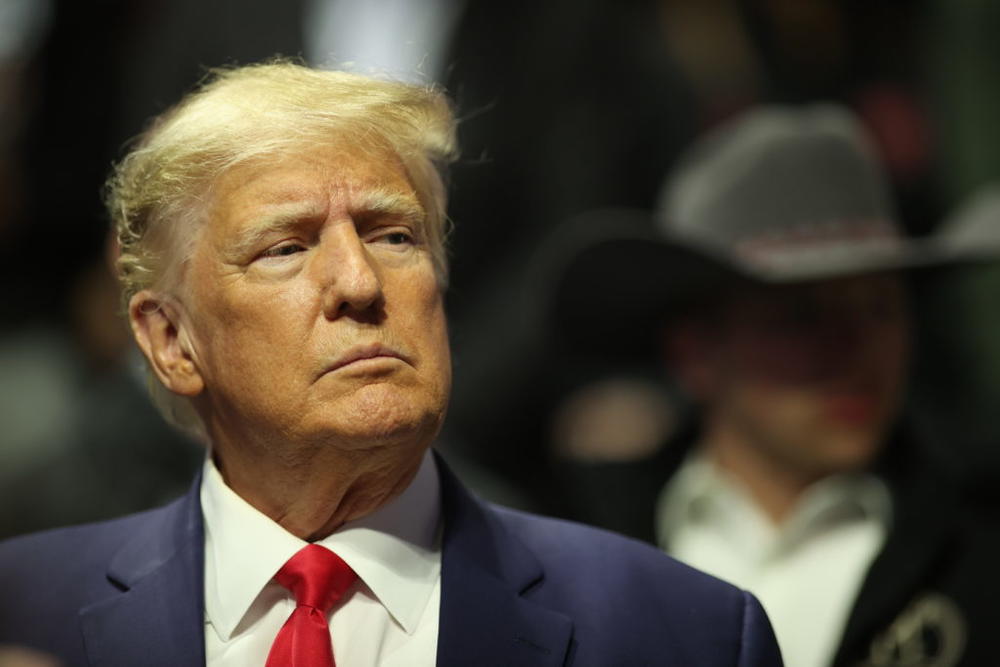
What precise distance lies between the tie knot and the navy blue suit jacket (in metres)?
0.10

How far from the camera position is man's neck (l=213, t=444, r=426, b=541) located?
1.61 meters

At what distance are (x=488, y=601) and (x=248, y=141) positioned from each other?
552 millimetres

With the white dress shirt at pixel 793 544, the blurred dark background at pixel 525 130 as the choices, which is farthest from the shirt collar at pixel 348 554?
the blurred dark background at pixel 525 130

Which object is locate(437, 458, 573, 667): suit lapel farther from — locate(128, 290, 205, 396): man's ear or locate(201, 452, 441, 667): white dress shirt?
locate(128, 290, 205, 396): man's ear

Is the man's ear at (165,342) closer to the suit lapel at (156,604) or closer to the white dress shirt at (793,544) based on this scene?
the suit lapel at (156,604)

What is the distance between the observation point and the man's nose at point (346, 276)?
1.56 metres

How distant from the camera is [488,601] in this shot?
1631mm

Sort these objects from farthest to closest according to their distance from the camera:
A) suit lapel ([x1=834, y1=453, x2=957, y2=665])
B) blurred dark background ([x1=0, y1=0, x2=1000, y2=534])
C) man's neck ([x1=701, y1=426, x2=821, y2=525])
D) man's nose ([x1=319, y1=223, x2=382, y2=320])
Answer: blurred dark background ([x1=0, y1=0, x2=1000, y2=534]) → man's neck ([x1=701, y1=426, x2=821, y2=525]) → suit lapel ([x1=834, y1=453, x2=957, y2=665]) → man's nose ([x1=319, y1=223, x2=382, y2=320])

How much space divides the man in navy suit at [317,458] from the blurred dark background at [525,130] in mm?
1632

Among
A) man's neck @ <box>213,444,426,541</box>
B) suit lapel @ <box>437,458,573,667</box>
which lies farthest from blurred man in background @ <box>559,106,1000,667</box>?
man's neck @ <box>213,444,426,541</box>

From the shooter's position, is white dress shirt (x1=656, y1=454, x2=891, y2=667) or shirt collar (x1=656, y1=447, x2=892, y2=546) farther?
shirt collar (x1=656, y1=447, x2=892, y2=546)

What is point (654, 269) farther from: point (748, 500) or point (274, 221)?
point (274, 221)

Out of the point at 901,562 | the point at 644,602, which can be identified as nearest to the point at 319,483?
the point at 644,602

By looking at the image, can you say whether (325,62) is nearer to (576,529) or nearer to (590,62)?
(576,529)
